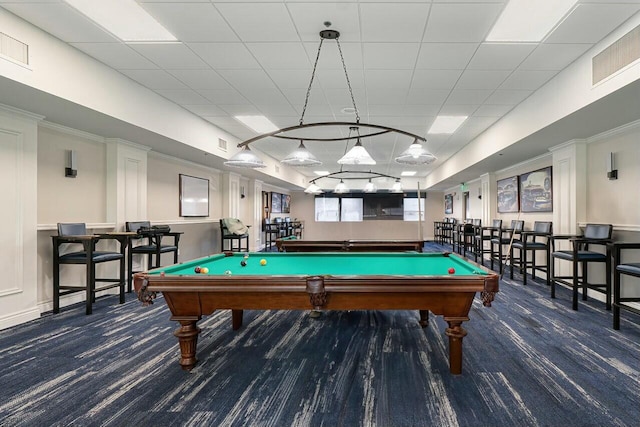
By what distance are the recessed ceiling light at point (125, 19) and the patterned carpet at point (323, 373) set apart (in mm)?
2978

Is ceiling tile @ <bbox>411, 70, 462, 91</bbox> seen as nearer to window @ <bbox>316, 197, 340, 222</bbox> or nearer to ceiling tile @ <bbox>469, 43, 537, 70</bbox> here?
ceiling tile @ <bbox>469, 43, 537, 70</bbox>

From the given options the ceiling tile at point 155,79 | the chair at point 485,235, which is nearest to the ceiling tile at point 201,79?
the ceiling tile at point 155,79

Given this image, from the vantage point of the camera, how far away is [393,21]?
112 inches

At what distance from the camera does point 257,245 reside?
10.6 m

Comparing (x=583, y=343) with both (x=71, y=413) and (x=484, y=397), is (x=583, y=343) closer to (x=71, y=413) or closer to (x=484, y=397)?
(x=484, y=397)

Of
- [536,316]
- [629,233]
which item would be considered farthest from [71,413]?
[629,233]

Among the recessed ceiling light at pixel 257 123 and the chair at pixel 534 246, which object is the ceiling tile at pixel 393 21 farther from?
the chair at pixel 534 246

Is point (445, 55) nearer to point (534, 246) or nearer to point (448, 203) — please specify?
point (534, 246)

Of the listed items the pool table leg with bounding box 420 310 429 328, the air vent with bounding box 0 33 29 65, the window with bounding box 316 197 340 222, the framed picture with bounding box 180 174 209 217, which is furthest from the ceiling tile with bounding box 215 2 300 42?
the window with bounding box 316 197 340 222

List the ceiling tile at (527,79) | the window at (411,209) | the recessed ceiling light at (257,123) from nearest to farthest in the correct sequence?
the ceiling tile at (527,79)
the recessed ceiling light at (257,123)
the window at (411,209)

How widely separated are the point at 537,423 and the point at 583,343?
163 centimetres

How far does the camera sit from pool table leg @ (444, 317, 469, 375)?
2.32 meters

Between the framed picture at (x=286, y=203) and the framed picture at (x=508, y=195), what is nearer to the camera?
the framed picture at (x=508, y=195)

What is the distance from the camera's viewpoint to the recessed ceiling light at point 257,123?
223 inches
